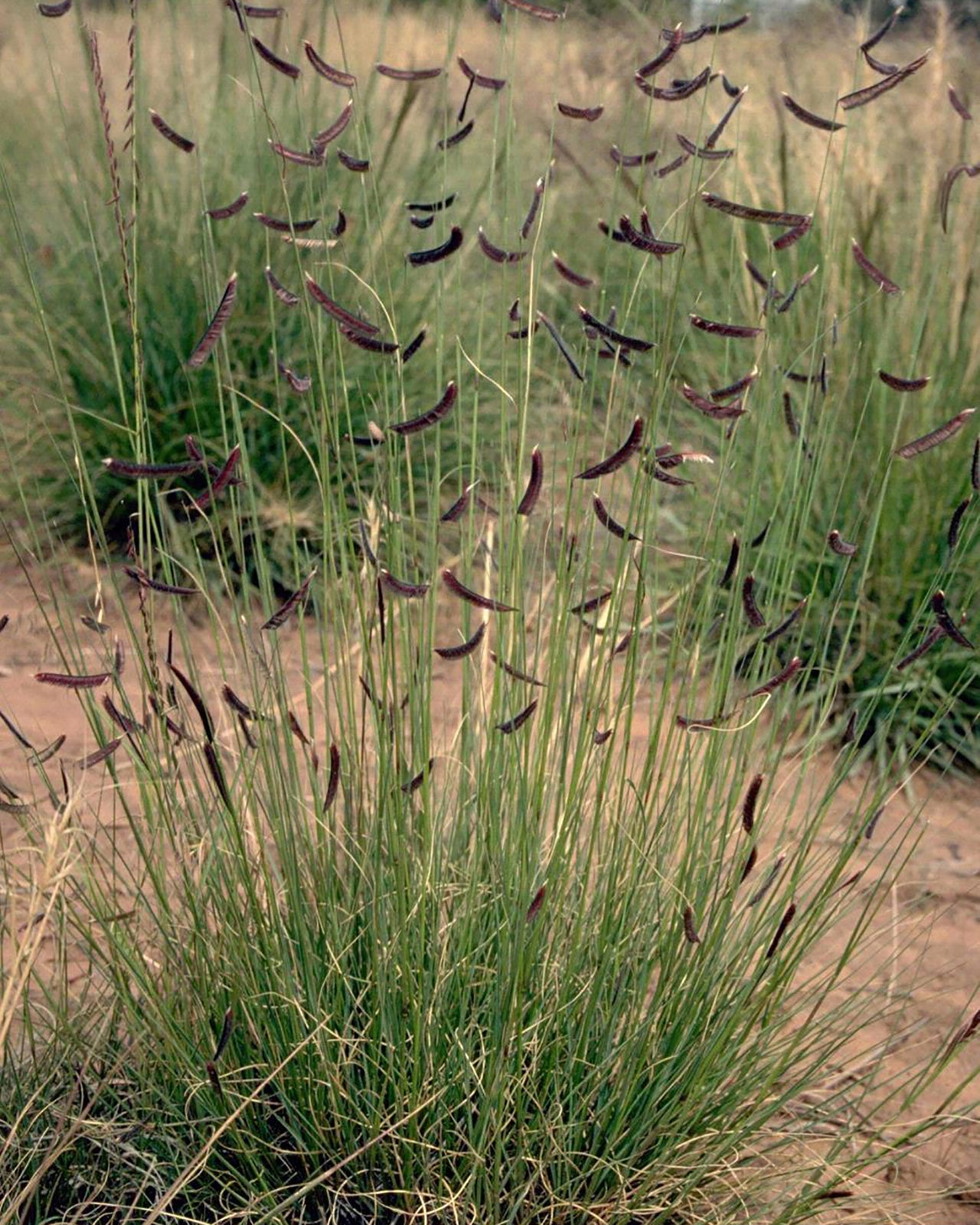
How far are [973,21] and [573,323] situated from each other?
11.4 ft

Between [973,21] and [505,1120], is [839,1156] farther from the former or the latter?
[973,21]

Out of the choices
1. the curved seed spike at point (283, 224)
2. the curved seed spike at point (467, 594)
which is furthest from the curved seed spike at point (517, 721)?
the curved seed spike at point (283, 224)

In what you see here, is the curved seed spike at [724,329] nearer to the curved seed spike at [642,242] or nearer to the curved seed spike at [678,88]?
the curved seed spike at [642,242]

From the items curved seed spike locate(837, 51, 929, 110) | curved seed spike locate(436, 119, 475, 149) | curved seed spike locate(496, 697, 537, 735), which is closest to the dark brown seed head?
curved seed spike locate(496, 697, 537, 735)

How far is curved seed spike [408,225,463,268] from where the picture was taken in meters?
1.39

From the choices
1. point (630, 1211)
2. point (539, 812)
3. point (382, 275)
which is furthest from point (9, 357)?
point (630, 1211)

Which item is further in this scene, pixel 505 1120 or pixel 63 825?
pixel 505 1120

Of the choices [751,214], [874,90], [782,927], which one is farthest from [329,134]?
[782,927]

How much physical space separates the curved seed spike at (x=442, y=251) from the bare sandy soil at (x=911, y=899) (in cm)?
60

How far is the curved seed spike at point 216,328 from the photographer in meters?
1.38

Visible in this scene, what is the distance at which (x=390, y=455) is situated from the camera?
163cm

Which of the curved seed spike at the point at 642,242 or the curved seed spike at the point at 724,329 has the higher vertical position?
the curved seed spike at the point at 642,242

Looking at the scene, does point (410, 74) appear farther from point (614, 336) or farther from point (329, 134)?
point (614, 336)

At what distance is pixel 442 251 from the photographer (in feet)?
4.69
